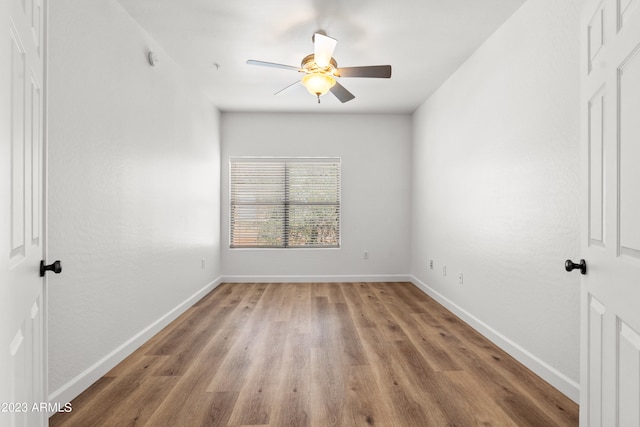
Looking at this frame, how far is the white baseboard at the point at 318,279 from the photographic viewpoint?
200 inches

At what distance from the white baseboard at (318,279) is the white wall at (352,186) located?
0.05ft

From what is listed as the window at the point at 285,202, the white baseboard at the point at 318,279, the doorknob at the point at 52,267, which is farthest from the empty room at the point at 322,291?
the window at the point at 285,202

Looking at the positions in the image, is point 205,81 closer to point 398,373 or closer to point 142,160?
point 142,160

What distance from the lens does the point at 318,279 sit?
16.9 ft

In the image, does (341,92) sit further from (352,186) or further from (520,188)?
(352,186)

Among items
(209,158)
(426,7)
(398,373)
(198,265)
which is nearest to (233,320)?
(198,265)

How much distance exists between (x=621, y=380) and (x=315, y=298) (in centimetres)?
334

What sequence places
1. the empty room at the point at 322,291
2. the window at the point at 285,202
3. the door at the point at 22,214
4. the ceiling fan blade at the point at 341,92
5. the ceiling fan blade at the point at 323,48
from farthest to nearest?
the window at the point at 285,202
the ceiling fan blade at the point at 341,92
the ceiling fan blade at the point at 323,48
the empty room at the point at 322,291
the door at the point at 22,214

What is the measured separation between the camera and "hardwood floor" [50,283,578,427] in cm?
172

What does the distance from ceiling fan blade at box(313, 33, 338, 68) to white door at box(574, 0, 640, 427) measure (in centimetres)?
159

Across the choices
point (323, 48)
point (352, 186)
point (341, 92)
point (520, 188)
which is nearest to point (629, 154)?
point (520, 188)

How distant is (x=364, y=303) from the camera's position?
3936 mm

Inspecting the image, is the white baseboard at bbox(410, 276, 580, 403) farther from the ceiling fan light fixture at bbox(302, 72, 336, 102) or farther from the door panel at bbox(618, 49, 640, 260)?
the ceiling fan light fixture at bbox(302, 72, 336, 102)

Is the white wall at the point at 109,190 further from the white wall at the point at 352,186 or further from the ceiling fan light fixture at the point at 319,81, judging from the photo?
the white wall at the point at 352,186
